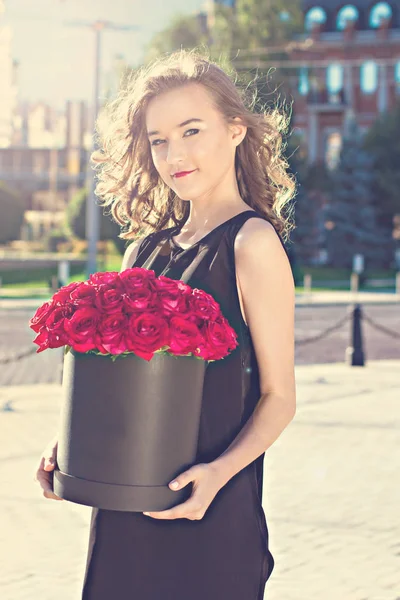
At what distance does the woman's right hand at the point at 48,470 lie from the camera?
225 cm

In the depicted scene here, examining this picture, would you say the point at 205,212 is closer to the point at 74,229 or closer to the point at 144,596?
the point at 144,596

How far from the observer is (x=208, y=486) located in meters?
2.07

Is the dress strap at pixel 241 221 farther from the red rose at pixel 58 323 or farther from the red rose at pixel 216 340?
the red rose at pixel 58 323

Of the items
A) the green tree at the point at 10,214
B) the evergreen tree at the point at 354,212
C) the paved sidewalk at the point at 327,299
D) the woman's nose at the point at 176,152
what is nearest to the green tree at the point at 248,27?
the evergreen tree at the point at 354,212

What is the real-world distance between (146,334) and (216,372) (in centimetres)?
35

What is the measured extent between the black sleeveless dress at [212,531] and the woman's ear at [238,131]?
262mm

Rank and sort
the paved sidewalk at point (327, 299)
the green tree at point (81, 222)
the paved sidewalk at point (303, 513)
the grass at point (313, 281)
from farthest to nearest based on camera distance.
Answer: the green tree at point (81, 222) < the grass at point (313, 281) < the paved sidewalk at point (327, 299) < the paved sidewalk at point (303, 513)

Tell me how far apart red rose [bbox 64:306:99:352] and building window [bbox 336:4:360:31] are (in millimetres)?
54755

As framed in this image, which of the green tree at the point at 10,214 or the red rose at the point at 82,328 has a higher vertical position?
the red rose at the point at 82,328


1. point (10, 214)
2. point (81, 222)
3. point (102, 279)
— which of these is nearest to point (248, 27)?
point (81, 222)

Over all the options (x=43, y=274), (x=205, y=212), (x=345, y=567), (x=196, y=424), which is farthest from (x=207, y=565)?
(x=43, y=274)

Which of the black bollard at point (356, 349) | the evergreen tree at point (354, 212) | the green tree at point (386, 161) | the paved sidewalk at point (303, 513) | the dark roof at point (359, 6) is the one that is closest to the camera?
the paved sidewalk at point (303, 513)

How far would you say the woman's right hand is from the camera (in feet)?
7.37

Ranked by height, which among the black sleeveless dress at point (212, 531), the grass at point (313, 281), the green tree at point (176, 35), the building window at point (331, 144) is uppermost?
the green tree at point (176, 35)
